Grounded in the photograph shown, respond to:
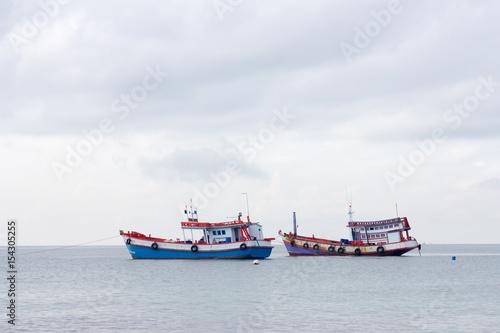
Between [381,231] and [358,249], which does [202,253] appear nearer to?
[358,249]

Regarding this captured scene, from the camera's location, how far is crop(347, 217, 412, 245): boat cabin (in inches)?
3376

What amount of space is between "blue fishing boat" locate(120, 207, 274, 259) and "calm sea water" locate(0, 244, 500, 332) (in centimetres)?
1044

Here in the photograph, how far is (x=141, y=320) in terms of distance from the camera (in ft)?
109

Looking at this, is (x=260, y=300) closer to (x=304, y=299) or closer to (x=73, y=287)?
(x=304, y=299)

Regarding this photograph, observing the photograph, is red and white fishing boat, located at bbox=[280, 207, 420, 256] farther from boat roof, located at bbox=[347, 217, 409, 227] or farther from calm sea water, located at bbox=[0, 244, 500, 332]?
calm sea water, located at bbox=[0, 244, 500, 332]

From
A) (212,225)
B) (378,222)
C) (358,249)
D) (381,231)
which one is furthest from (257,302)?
(381,231)

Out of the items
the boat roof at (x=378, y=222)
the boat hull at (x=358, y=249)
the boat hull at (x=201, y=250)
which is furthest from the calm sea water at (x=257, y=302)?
the boat hull at (x=358, y=249)

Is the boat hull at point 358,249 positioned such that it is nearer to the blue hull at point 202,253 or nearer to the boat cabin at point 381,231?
the boat cabin at point 381,231

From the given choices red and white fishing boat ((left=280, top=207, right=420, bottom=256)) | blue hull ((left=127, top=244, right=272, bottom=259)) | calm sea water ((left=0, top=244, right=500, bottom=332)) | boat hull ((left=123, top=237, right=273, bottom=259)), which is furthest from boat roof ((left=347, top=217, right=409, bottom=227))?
calm sea water ((left=0, top=244, right=500, bottom=332))

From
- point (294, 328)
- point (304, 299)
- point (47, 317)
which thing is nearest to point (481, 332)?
point (294, 328)

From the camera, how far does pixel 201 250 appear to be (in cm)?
7694

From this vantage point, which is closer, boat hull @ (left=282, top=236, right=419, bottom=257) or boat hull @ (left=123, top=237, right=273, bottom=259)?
boat hull @ (left=123, top=237, right=273, bottom=259)

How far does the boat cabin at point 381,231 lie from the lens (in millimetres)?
85750

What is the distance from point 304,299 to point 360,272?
25.4 metres
